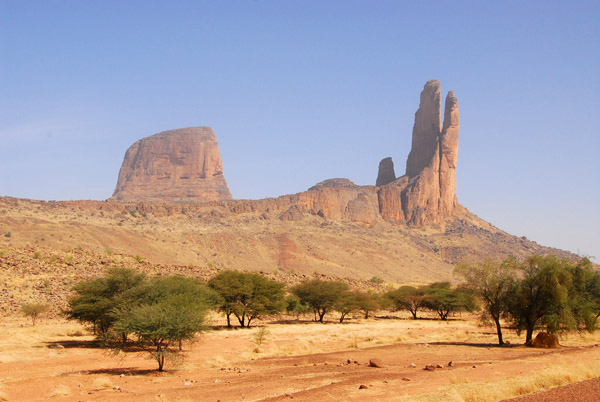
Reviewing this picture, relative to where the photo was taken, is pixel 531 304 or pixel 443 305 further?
pixel 443 305

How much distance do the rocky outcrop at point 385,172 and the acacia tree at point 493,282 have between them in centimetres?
13625

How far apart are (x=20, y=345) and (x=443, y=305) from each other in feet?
134

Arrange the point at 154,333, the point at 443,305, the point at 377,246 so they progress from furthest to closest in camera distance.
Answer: the point at 377,246, the point at 443,305, the point at 154,333

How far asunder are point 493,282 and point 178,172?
167 m

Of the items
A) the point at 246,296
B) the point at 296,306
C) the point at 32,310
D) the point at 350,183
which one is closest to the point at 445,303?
the point at 296,306

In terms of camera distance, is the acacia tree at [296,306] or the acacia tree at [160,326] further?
the acacia tree at [296,306]

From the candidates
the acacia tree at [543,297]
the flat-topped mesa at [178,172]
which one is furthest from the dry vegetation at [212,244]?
the flat-topped mesa at [178,172]

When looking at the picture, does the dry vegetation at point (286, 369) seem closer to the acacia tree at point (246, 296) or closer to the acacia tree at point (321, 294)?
the acacia tree at point (246, 296)

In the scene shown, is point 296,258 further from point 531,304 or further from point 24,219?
point 531,304

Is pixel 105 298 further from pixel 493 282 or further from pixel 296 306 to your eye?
pixel 296 306

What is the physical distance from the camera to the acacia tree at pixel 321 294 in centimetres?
4862

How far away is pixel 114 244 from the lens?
79438 mm

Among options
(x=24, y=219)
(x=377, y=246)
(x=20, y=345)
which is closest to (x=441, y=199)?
(x=377, y=246)

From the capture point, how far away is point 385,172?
6619 inches
